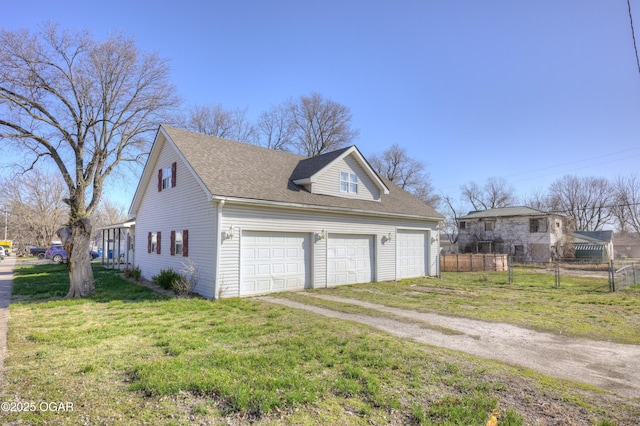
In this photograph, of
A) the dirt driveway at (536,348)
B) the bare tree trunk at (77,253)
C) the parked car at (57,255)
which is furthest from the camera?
the parked car at (57,255)

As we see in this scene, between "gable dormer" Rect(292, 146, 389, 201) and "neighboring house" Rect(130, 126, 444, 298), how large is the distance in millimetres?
51

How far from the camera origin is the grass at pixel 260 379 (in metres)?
3.71

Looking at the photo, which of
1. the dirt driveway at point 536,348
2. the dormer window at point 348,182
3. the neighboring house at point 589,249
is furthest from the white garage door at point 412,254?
the neighboring house at point 589,249

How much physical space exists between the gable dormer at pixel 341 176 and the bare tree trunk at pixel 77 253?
26.0ft

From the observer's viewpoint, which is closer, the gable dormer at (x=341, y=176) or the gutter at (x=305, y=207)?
the gutter at (x=305, y=207)

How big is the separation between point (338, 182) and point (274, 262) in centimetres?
511

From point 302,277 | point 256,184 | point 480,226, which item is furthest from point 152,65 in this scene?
point 480,226

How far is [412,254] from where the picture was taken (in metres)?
18.1

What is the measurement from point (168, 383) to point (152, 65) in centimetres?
1439

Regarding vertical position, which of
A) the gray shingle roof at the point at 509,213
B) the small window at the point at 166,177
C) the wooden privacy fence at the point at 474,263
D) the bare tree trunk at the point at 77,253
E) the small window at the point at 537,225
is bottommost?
the wooden privacy fence at the point at 474,263

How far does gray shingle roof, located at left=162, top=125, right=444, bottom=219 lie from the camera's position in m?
11.9

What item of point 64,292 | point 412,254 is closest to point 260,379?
point 64,292

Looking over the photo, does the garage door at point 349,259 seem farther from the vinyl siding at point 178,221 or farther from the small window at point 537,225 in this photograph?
the small window at point 537,225

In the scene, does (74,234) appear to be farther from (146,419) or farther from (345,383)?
(345,383)
